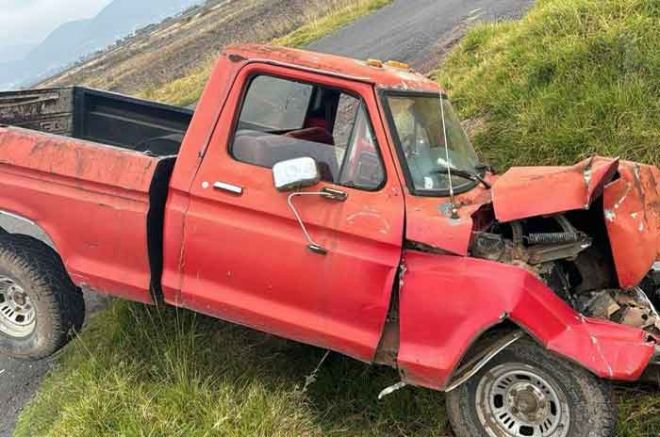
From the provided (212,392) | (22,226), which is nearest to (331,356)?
(212,392)

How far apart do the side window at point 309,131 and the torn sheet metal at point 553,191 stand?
2.14 feet

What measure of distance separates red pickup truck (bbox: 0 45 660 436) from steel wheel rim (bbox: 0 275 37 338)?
0.65 feet

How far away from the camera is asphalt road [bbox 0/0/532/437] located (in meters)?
10.6

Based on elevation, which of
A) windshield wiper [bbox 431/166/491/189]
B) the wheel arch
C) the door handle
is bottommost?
the wheel arch

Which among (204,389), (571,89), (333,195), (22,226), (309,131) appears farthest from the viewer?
(571,89)

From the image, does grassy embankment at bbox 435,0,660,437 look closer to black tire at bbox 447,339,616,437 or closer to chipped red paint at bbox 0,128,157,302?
black tire at bbox 447,339,616,437

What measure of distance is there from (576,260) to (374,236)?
1.23m

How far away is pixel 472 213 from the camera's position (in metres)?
3.40

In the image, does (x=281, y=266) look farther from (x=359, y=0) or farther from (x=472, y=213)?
(x=359, y=0)

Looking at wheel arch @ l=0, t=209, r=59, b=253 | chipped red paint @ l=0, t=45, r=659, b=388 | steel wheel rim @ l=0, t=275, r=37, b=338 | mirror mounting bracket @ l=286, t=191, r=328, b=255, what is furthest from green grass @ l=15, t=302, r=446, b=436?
mirror mounting bracket @ l=286, t=191, r=328, b=255

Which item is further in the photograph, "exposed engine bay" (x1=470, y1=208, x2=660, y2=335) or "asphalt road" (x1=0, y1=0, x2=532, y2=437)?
"asphalt road" (x1=0, y1=0, x2=532, y2=437)

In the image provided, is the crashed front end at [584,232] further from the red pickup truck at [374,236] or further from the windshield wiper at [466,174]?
the windshield wiper at [466,174]

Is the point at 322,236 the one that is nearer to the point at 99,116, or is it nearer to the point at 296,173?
the point at 296,173

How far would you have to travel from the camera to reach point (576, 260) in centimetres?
371
